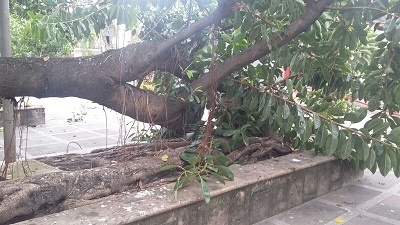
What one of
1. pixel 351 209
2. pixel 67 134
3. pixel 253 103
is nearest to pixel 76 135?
pixel 67 134

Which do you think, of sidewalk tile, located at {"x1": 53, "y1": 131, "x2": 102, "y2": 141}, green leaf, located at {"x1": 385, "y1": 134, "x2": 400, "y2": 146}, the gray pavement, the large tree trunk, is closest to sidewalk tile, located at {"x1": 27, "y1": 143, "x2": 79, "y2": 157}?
the gray pavement

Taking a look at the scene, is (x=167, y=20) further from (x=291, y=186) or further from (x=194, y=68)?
(x=291, y=186)

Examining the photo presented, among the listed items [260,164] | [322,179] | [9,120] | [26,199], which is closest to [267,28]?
[260,164]

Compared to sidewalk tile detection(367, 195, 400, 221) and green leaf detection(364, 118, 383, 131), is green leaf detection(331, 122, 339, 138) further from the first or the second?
sidewalk tile detection(367, 195, 400, 221)

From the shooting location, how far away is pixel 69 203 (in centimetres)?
280

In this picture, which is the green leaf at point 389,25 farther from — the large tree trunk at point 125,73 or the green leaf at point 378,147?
the green leaf at point 378,147

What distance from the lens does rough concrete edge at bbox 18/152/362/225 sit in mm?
2465

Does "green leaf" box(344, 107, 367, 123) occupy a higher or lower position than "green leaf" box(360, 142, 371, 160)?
higher

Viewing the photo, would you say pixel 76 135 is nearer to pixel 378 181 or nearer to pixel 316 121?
pixel 378 181

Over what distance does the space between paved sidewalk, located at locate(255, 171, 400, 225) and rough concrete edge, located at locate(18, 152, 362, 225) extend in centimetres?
38

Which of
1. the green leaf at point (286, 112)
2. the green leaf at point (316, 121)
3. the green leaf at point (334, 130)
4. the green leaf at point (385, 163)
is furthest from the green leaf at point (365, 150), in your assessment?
the green leaf at point (286, 112)

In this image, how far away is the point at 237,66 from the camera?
3.64 metres

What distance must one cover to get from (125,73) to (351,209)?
7.72ft

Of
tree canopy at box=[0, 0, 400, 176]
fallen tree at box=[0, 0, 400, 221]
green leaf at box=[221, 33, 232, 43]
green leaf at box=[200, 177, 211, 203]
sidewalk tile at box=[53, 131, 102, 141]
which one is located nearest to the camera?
green leaf at box=[200, 177, 211, 203]
